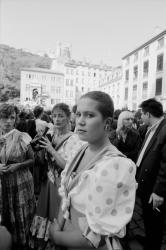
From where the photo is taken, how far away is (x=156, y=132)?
282cm

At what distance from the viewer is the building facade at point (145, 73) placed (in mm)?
27967

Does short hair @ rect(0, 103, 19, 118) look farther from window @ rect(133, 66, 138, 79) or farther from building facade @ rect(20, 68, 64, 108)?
building facade @ rect(20, 68, 64, 108)

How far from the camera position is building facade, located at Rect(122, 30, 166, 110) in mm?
27967

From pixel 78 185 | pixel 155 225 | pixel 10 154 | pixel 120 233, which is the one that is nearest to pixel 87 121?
pixel 78 185

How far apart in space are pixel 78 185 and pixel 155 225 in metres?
2.00

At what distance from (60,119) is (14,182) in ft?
3.42

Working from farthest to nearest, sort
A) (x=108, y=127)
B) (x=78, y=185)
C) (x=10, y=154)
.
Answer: (x=10, y=154) → (x=108, y=127) → (x=78, y=185)

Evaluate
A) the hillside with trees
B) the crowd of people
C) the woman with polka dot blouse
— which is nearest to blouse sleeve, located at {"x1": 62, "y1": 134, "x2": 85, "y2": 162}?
the crowd of people

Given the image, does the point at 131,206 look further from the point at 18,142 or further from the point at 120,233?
the point at 18,142

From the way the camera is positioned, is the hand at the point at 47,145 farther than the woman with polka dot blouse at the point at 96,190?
Yes

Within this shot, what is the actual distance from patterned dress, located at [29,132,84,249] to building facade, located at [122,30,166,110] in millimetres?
25795

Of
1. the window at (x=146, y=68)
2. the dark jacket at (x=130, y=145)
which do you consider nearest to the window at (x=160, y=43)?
the window at (x=146, y=68)

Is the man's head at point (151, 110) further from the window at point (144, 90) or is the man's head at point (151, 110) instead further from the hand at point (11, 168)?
the window at point (144, 90)

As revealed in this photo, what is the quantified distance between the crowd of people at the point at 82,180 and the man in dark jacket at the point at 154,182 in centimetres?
1
